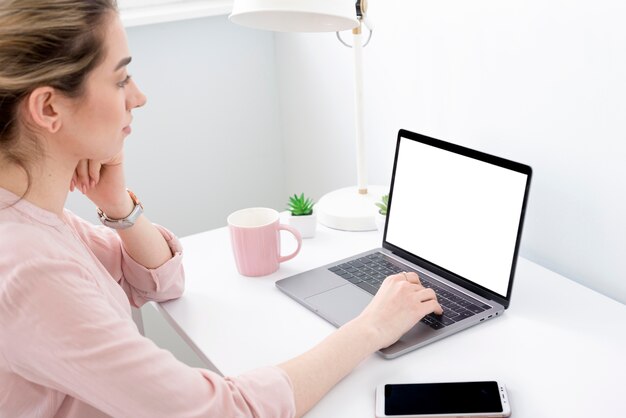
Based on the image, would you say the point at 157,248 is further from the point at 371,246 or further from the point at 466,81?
the point at 466,81

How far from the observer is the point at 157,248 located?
1179 mm

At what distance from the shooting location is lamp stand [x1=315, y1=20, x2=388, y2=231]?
1408 mm

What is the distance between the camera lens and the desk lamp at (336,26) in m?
1.16

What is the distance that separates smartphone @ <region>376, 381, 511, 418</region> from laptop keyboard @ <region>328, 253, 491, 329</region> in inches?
6.0

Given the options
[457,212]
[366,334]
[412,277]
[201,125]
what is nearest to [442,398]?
[366,334]

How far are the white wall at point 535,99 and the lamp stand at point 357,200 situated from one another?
0.37 ft

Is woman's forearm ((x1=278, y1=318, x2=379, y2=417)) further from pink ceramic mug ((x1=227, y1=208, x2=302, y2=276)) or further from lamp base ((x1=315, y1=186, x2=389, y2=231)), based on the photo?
lamp base ((x1=315, y1=186, x2=389, y2=231))

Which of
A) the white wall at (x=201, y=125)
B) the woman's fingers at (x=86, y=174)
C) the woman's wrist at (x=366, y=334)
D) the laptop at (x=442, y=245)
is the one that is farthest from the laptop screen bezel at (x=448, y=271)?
the white wall at (x=201, y=125)

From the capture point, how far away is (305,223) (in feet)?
4.54

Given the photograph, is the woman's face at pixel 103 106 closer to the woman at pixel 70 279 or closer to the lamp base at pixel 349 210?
the woman at pixel 70 279

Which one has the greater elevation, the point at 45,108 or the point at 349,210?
the point at 45,108

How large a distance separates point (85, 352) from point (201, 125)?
1.26m

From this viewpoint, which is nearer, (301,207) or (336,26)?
(336,26)

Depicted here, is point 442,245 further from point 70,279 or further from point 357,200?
point 70,279
